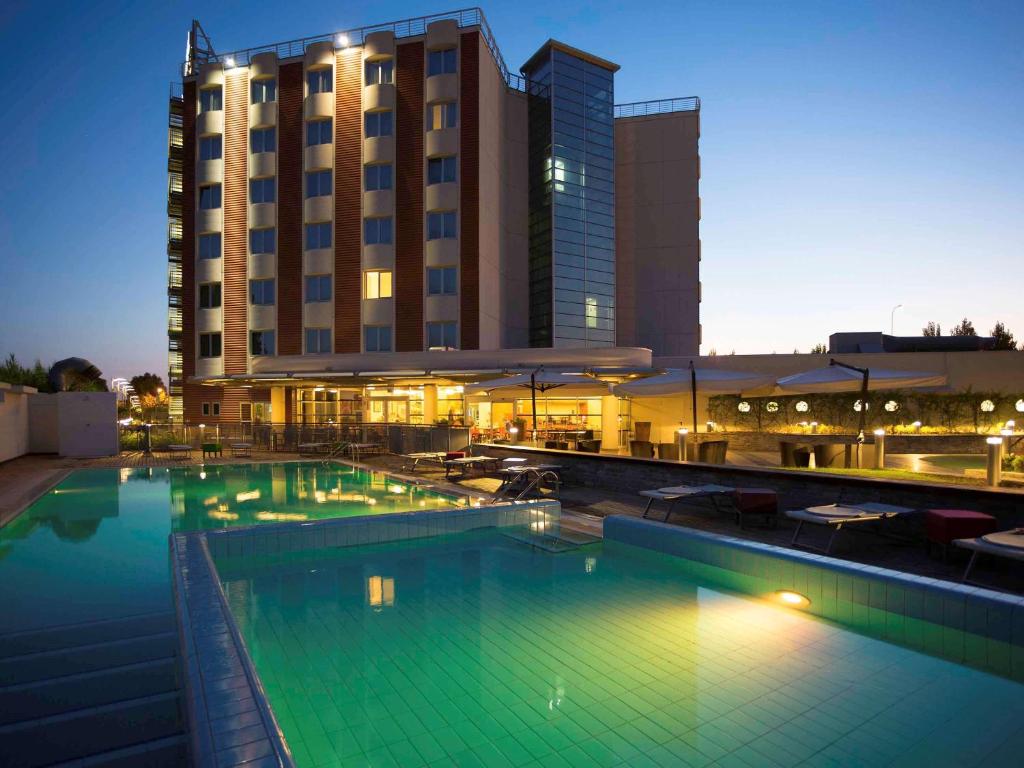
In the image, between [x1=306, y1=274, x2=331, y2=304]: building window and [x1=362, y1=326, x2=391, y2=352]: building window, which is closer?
[x1=362, y1=326, x2=391, y2=352]: building window

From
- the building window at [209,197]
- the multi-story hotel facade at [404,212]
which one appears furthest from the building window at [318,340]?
the building window at [209,197]

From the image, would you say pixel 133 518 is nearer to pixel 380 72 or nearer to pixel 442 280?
pixel 442 280

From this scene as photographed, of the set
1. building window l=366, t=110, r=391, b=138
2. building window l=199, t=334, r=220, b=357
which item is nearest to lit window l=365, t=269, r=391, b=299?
building window l=366, t=110, r=391, b=138

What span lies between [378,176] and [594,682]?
26.9 meters

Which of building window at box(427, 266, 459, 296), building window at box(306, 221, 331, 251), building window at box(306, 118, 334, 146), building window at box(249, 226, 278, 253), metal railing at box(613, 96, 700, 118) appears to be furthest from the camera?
metal railing at box(613, 96, 700, 118)

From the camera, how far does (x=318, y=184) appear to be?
90.0ft

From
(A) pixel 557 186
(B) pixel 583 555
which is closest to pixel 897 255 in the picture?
(A) pixel 557 186

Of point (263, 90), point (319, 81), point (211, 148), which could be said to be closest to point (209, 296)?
point (211, 148)

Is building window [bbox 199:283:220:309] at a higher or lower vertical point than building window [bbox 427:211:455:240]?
lower

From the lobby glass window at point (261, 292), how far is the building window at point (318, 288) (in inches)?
80.2

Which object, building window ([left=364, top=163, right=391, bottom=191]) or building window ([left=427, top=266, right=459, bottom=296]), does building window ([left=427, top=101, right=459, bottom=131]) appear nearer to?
building window ([left=364, top=163, right=391, bottom=191])

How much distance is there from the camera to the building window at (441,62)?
86.4ft

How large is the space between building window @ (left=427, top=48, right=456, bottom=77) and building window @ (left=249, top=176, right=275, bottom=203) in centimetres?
951

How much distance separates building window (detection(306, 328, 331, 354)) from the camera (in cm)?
2694
